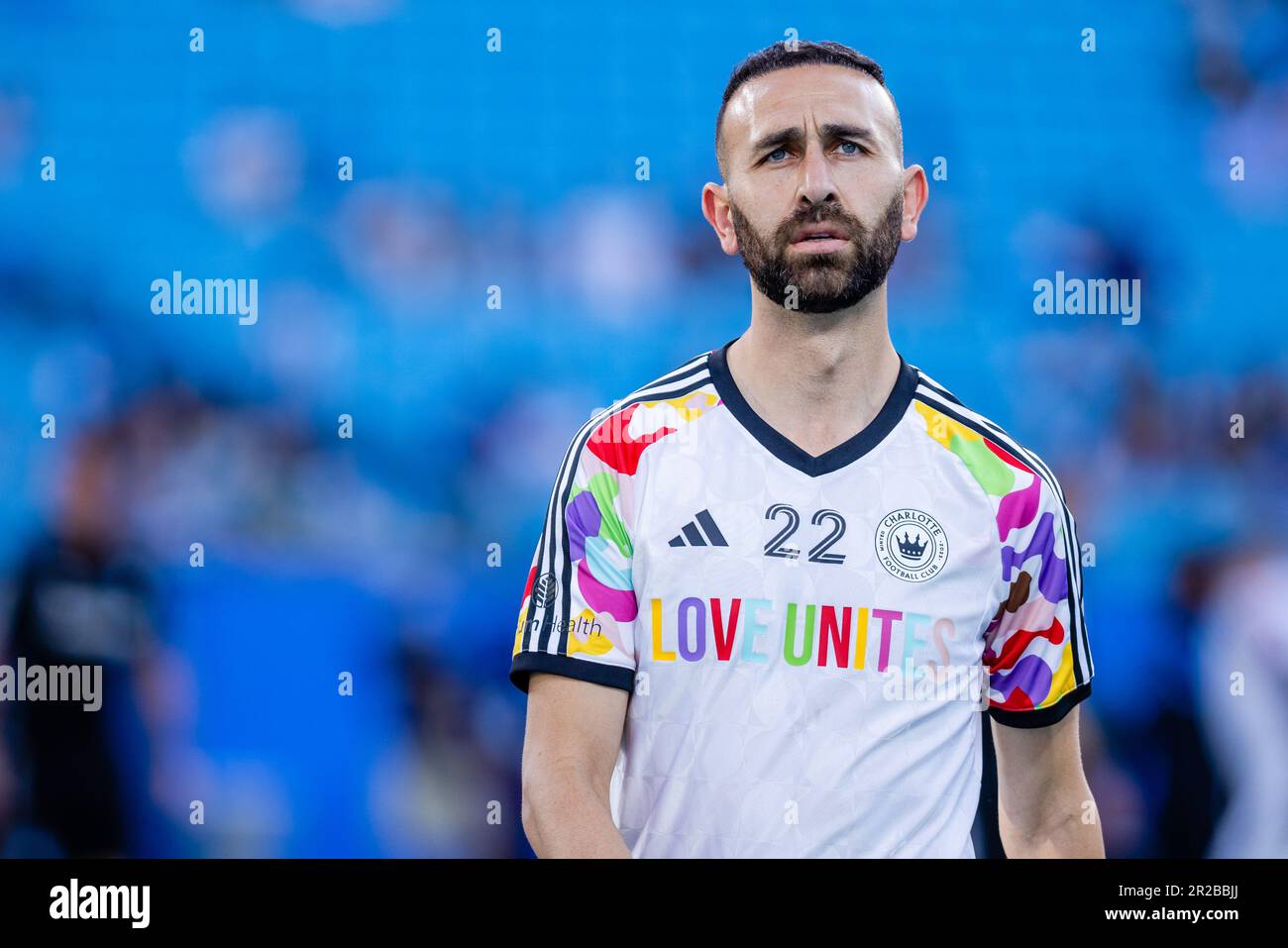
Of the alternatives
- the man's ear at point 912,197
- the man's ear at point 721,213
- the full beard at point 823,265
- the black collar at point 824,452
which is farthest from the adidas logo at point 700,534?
the man's ear at point 912,197

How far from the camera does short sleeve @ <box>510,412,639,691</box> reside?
211 cm

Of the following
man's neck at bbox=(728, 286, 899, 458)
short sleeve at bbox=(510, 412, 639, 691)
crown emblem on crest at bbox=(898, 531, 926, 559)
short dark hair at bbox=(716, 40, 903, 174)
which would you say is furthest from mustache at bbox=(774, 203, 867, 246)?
crown emblem on crest at bbox=(898, 531, 926, 559)

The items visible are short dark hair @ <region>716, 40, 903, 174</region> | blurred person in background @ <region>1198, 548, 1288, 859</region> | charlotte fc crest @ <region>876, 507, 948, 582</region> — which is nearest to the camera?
charlotte fc crest @ <region>876, 507, 948, 582</region>

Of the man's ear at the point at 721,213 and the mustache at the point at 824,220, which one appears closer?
the mustache at the point at 824,220

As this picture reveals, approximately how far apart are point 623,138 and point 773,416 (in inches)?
47.2

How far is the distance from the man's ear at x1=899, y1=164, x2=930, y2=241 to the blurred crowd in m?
0.70

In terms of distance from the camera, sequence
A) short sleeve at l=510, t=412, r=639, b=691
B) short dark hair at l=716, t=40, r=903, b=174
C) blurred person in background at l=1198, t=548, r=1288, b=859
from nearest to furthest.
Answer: short sleeve at l=510, t=412, r=639, b=691
short dark hair at l=716, t=40, r=903, b=174
blurred person in background at l=1198, t=548, r=1288, b=859

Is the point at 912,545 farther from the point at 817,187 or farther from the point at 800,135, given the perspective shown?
the point at 800,135

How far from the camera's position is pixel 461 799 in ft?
10.1

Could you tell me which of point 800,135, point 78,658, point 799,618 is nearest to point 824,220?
point 800,135

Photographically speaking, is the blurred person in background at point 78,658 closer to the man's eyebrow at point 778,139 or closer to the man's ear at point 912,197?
the man's eyebrow at point 778,139

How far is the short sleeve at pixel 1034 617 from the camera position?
7.43 feet

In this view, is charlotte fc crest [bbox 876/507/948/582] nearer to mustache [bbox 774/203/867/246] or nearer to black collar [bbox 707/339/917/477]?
black collar [bbox 707/339/917/477]

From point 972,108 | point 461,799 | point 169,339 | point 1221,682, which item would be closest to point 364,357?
point 169,339
